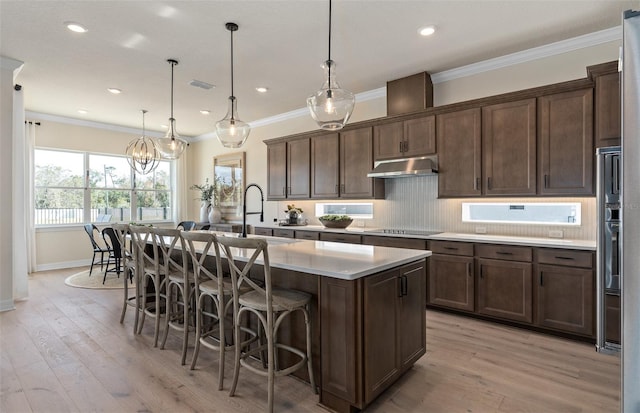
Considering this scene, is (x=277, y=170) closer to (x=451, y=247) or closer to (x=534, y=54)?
(x=451, y=247)

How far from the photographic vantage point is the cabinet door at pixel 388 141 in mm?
4461

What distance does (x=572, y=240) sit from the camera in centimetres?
344

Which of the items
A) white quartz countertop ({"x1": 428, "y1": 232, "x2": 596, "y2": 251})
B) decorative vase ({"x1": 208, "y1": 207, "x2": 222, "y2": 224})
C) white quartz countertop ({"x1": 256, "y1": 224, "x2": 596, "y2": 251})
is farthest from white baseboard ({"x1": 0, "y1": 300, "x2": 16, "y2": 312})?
white quartz countertop ({"x1": 428, "y1": 232, "x2": 596, "y2": 251})

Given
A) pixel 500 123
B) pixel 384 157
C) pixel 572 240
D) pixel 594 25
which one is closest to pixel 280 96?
pixel 384 157

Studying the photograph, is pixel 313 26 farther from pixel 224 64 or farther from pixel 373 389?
pixel 373 389

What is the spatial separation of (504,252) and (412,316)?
1612mm

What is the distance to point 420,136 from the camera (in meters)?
4.27

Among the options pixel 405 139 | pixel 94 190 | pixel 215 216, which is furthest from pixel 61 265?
pixel 405 139

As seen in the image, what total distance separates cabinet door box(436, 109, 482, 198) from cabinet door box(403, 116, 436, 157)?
0.08 meters

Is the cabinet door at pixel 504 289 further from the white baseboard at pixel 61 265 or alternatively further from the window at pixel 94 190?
the white baseboard at pixel 61 265

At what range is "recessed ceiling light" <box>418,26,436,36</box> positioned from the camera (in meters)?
3.22

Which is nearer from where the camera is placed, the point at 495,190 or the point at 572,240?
the point at 572,240

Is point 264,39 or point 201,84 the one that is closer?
point 264,39

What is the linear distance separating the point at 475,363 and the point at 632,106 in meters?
2.29
